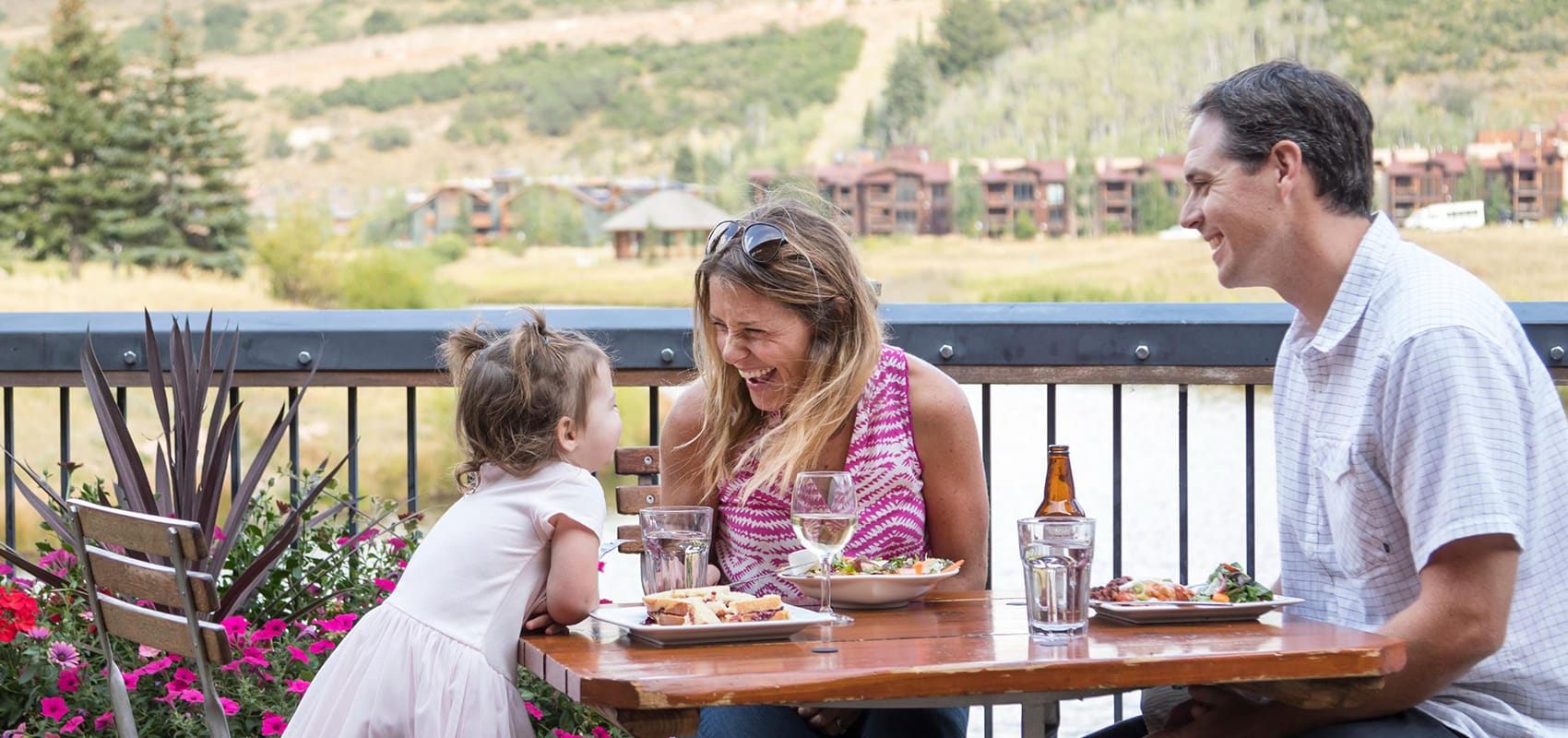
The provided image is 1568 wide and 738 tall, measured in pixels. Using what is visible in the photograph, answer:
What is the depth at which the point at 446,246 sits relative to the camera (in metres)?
29.2

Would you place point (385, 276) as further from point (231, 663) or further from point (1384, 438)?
point (1384, 438)

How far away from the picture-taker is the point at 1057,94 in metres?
27.4

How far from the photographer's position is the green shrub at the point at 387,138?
3172cm

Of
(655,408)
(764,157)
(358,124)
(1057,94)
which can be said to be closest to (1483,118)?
(1057,94)

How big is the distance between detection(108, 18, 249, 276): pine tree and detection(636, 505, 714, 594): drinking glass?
32492 millimetres

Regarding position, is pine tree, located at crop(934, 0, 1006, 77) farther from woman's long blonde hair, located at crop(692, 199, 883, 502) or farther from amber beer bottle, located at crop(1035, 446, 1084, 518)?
amber beer bottle, located at crop(1035, 446, 1084, 518)

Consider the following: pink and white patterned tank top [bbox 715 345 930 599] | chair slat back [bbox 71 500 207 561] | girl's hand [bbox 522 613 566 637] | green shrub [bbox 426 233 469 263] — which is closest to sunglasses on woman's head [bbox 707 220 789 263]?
pink and white patterned tank top [bbox 715 345 930 599]

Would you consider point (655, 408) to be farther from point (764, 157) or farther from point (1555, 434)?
point (764, 157)

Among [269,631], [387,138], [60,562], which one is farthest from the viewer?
[387,138]

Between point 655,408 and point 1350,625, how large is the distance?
1446mm

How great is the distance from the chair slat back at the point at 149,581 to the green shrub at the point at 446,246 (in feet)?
91.0

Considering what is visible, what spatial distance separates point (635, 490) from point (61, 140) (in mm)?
34023

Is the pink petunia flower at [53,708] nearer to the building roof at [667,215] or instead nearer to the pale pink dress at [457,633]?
the pale pink dress at [457,633]

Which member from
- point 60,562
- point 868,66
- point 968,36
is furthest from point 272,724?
point 868,66
